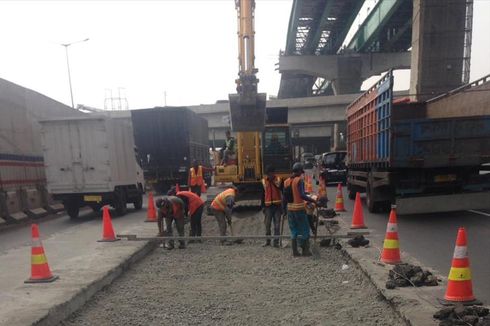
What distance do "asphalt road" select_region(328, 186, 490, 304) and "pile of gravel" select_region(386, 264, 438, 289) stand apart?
0.52 meters

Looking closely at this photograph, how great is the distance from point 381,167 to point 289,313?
6.84 m

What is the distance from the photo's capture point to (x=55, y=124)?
12.5 meters

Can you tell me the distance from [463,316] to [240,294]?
2617 millimetres

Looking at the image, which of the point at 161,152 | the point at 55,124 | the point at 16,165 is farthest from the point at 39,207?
the point at 161,152

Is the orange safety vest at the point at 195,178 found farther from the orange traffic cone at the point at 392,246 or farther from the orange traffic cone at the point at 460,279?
the orange traffic cone at the point at 460,279

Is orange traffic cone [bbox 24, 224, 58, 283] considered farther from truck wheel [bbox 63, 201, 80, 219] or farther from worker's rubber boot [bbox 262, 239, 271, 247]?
truck wheel [bbox 63, 201, 80, 219]

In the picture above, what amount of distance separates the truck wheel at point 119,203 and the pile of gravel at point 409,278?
9887 millimetres

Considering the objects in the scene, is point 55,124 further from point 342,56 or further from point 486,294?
point 342,56

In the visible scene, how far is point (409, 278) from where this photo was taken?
4902 mm

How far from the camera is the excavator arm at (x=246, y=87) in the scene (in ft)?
42.4

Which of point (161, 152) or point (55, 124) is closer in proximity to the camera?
point (55, 124)

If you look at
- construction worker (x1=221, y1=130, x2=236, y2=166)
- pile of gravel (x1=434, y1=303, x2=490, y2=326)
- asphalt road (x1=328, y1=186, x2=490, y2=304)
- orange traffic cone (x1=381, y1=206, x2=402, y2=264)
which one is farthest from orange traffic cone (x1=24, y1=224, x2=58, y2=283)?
construction worker (x1=221, y1=130, x2=236, y2=166)

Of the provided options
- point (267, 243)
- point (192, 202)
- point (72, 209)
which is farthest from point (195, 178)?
point (267, 243)

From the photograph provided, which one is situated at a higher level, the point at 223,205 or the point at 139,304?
the point at 223,205
